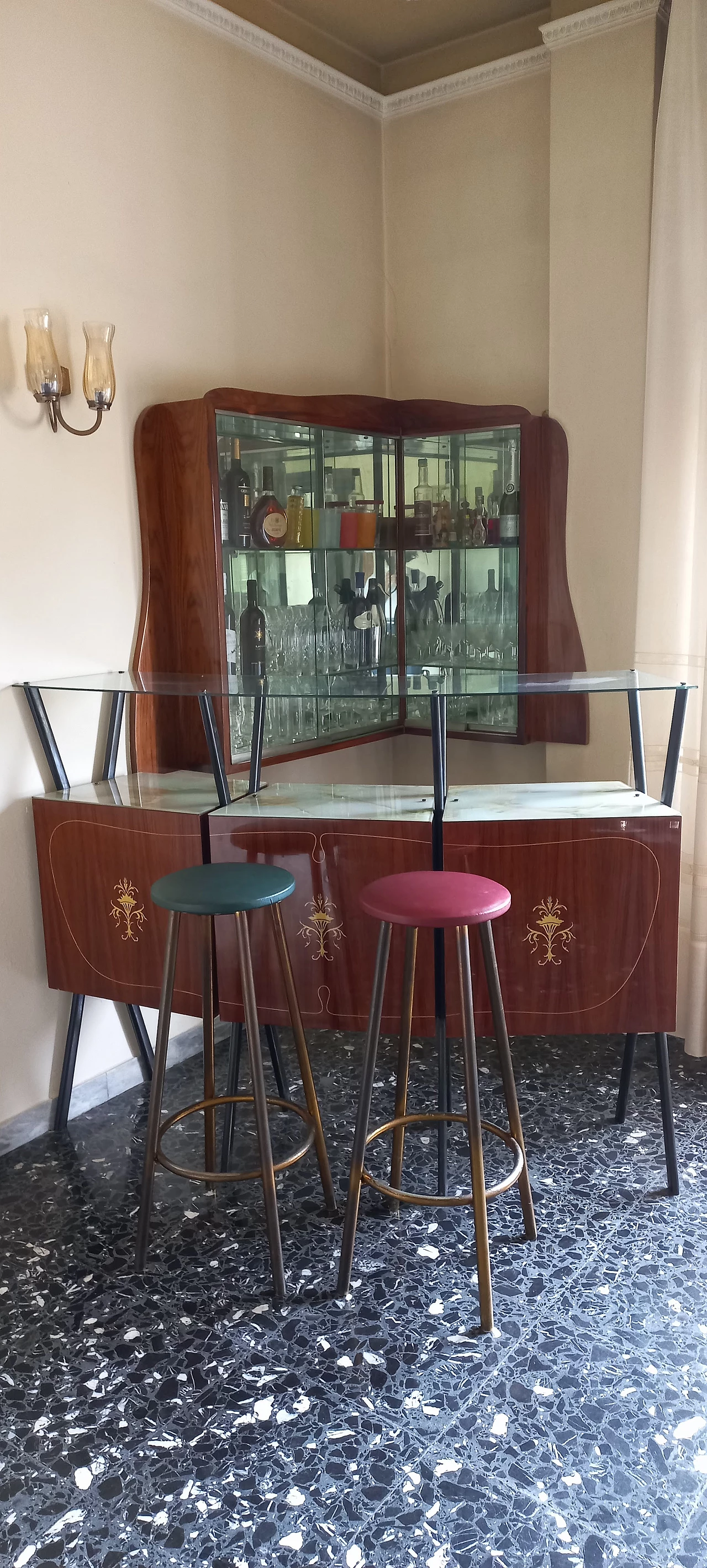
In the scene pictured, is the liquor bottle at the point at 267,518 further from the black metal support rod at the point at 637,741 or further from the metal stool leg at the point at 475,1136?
the metal stool leg at the point at 475,1136

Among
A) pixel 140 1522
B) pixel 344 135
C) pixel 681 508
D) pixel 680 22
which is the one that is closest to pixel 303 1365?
pixel 140 1522

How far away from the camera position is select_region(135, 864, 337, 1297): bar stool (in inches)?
88.6

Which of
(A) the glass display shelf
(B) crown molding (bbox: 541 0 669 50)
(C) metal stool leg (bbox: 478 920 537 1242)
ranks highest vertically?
(B) crown molding (bbox: 541 0 669 50)

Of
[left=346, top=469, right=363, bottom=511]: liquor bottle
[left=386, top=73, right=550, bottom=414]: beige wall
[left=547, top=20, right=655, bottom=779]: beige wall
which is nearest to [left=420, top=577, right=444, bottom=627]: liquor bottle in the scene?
[left=346, top=469, right=363, bottom=511]: liquor bottle

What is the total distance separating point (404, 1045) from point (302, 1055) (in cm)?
23

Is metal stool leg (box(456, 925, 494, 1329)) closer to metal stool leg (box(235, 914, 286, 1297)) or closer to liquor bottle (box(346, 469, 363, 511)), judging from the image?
metal stool leg (box(235, 914, 286, 1297))

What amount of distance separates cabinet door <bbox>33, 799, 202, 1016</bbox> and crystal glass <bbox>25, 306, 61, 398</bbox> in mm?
1055

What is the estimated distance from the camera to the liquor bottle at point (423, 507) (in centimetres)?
392

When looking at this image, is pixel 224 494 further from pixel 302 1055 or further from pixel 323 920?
pixel 302 1055

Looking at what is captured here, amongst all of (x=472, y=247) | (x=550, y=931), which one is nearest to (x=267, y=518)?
(x=472, y=247)

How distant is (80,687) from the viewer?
109 inches

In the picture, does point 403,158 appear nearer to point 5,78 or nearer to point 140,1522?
point 5,78

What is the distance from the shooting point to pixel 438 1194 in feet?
8.48

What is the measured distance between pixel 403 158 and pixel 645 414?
1644mm
